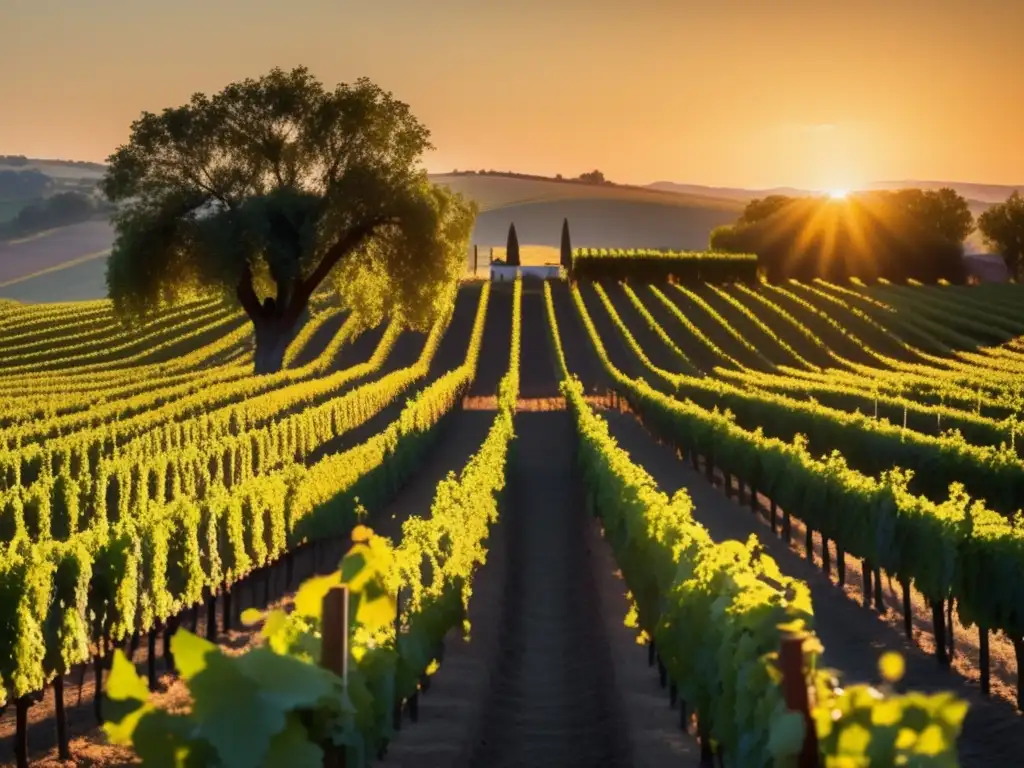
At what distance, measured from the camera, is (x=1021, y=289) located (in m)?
98.4

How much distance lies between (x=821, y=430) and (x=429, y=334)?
39.3 meters

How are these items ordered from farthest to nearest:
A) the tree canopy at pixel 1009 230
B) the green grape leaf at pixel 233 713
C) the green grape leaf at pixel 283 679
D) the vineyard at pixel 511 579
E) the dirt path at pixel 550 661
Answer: the tree canopy at pixel 1009 230
the dirt path at pixel 550 661
the vineyard at pixel 511 579
the green grape leaf at pixel 283 679
the green grape leaf at pixel 233 713

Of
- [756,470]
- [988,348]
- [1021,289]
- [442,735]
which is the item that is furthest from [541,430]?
[1021,289]

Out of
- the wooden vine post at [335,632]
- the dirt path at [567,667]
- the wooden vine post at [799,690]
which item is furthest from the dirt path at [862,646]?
the wooden vine post at [335,632]

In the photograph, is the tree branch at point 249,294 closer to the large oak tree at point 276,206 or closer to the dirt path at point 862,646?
the large oak tree at point 276,206

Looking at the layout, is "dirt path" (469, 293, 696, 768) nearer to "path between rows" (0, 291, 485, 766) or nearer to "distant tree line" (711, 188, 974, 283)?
"path between rows" (0, 291, 485, 766)

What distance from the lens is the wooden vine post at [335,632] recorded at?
5.32 meters

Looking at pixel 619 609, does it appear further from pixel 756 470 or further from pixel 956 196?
pixel 956 196

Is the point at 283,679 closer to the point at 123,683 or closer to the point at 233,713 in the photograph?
the point at 233,713

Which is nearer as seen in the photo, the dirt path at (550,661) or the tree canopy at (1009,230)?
the dirt path at (550,661)

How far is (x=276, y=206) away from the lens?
50438mm

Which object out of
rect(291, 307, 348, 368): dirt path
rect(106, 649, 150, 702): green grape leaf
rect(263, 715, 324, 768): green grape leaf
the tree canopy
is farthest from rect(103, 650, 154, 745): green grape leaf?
the tree canopy

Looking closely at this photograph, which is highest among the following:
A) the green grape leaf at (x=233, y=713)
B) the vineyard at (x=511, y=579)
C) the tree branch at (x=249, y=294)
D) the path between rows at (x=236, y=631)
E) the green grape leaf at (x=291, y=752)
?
the green grape leaf at (x=233, y=713)

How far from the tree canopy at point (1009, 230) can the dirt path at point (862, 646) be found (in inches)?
4050
